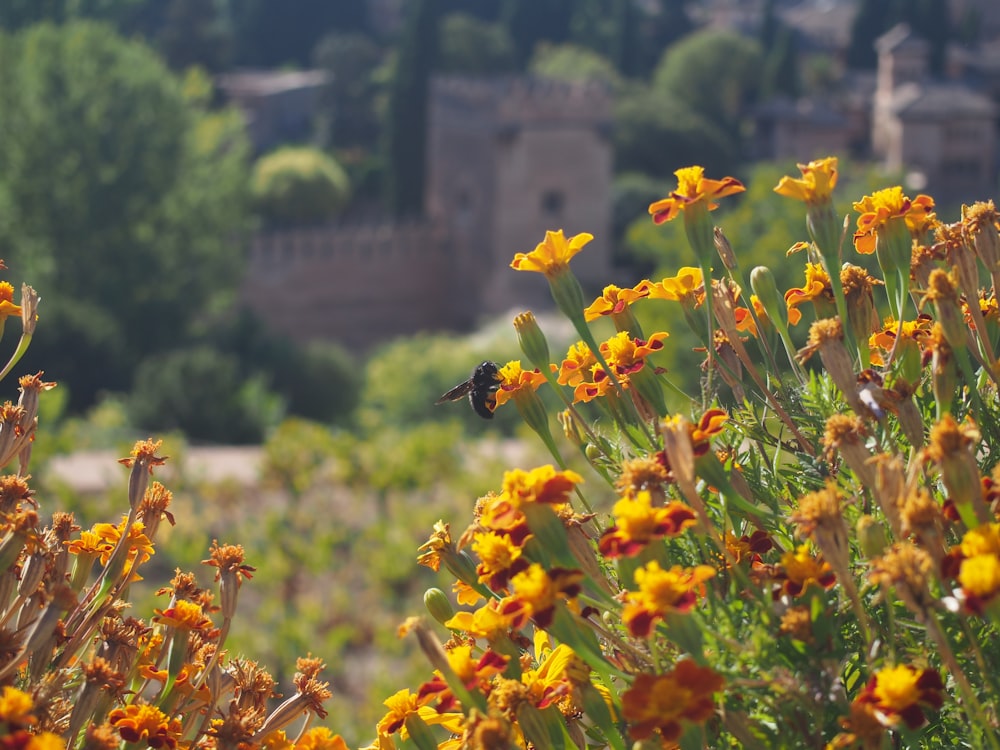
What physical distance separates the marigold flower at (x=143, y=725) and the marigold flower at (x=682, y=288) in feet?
2.48

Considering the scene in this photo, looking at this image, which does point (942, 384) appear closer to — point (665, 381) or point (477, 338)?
point (665, 381)

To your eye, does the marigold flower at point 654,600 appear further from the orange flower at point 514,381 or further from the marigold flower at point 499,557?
the orange flower at point 514,381

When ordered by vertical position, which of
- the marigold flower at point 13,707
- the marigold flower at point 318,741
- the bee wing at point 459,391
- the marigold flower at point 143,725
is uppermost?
the marigold flower at point 13,707

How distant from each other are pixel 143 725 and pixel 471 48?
39.2m

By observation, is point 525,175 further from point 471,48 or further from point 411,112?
point 471,48

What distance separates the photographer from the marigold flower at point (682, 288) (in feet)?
5.77

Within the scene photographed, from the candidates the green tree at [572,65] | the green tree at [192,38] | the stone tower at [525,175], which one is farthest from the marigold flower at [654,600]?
the green tree at [192,38]

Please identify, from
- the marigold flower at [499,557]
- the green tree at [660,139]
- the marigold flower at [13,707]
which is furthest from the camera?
the green tree at [660,139]

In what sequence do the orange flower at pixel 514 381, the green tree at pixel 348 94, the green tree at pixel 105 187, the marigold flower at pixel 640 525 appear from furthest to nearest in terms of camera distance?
1. the green tree at pixel 348 94
2. the green tree at pixel 105 187
3. the orange flower at pixel 514 381
4. the marigold flower at pixel 640 525

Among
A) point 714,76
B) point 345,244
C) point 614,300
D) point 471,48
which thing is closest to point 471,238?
point 345,244

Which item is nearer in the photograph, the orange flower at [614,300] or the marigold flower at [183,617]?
the marigold flower at [183,617]

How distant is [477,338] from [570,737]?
2540 centimetres

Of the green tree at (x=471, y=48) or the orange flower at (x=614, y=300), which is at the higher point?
the orange flower at (x=614, y=300)

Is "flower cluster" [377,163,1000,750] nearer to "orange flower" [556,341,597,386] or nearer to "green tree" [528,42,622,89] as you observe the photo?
"orange flower" [556,341,597,386]
